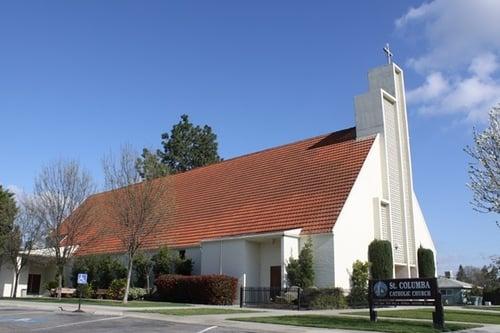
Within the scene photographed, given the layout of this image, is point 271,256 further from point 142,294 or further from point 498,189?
point 498,189

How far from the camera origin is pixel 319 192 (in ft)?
106

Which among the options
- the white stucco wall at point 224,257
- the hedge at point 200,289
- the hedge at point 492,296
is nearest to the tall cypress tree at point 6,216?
the hedge at point 200,289

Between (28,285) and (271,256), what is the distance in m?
26.3

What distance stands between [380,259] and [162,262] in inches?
542

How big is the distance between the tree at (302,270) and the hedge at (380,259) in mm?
4488

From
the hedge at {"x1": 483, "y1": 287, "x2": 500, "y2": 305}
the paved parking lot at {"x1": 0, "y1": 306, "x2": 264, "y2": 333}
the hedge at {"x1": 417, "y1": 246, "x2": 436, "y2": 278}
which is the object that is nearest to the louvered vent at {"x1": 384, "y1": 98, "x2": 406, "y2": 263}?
the hedge at {"x1": 417, "y1": 246, "x2": 436, "y2": 278}

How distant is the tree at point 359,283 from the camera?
94.2 ft

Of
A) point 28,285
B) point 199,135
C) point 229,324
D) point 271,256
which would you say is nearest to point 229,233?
point 271,256

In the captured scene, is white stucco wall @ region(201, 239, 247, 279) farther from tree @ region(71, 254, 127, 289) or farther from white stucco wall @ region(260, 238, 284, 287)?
tree @ region(71, 254, 127, 289)

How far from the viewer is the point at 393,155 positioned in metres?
35.9

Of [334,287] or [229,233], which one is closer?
[334,287]

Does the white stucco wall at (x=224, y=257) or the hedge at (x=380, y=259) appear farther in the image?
the hedge at (x=380, y=259)

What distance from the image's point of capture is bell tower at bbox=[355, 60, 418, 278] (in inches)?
1336

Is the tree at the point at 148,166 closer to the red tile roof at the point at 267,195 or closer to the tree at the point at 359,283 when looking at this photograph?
the red tile roof at the point at 267,195
